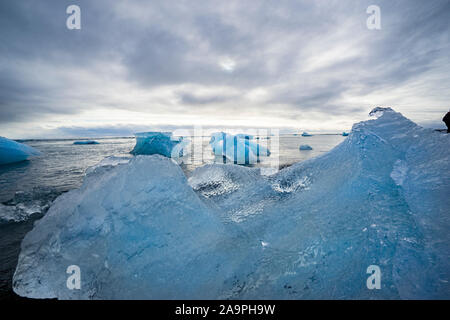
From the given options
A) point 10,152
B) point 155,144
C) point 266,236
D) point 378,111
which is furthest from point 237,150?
point 10,152

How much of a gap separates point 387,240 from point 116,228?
275 cm

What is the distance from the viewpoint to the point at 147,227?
2078 mm

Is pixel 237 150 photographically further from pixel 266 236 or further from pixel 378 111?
pixel 266 236

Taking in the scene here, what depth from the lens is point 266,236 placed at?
2189 mm

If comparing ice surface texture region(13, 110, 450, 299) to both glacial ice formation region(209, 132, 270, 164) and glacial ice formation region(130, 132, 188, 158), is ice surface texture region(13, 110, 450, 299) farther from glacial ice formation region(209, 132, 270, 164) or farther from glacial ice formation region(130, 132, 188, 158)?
glacial ice formation region(130, 132, 188, 158)

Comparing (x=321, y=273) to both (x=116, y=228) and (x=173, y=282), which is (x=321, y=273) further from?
(x=116, y=228)

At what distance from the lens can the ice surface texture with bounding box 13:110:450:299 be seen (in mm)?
1693

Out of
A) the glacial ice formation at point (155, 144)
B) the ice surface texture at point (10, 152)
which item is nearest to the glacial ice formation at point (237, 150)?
the glacial ice formation at point (155, 144)

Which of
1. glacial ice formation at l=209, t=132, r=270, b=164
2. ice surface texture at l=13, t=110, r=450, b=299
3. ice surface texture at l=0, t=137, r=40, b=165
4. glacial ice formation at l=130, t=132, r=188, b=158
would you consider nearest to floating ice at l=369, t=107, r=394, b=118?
ice surface texture at l=13, t=110, r=450, b=299

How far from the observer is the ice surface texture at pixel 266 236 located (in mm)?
1693

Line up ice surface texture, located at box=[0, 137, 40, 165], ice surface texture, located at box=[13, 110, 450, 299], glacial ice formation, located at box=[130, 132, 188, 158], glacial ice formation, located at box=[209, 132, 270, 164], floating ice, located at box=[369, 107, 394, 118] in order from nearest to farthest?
ice surface texture, located at box=[13, 110, 450, 299] < floating ice, located at box=[369, 107, 394, 118] < ice surface texture, located at box=[0, 137, 40, 165] < glacial ice formation, located at box=[209, 132, 270, 164] < glacial ice formation, located at box=[130, 132, 188, 158]

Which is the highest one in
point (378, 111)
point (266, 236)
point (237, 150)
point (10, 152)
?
point (378, 111)

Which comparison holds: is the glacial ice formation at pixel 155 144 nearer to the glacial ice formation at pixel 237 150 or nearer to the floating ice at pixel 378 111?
the glacial ice formation at pixel 237 150
